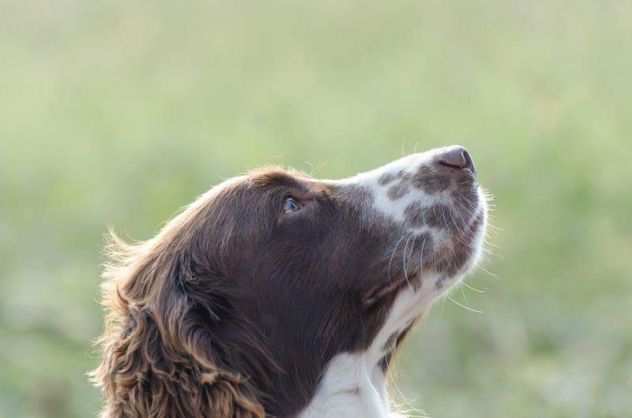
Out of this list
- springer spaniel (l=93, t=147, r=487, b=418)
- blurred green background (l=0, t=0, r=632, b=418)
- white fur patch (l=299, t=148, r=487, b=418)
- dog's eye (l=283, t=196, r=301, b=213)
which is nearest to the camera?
springer spaniel (l=93, t=147, r=487, b=418)

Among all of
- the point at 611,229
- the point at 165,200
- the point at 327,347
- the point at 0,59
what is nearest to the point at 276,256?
the point at 327,347

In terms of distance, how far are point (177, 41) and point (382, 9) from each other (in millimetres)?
2540

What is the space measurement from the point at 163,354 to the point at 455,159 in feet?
4.13

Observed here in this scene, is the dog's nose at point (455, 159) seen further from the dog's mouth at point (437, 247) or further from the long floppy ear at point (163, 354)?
the long floppy ear at point (163, 354)

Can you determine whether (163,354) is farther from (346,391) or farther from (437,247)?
(437,247)

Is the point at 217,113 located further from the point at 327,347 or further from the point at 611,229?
the point at 327,347

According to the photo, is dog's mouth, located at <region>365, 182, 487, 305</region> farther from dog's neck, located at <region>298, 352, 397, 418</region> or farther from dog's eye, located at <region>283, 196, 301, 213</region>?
dog's eye, located at <region>283, 196, 301, 213</region>

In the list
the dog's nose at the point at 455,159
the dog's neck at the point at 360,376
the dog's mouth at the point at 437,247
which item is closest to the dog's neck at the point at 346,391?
the dog's neck at the point at 360,376

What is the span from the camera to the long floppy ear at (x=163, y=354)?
4410 millimetres

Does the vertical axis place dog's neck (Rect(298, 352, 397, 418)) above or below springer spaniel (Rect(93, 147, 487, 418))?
below

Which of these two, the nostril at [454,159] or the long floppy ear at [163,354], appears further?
the nostril at [454,159]

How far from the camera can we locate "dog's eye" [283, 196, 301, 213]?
4858mm

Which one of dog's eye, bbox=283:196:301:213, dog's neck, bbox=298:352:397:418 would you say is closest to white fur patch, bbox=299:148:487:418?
dog's neck, bbox=298:352:397:418

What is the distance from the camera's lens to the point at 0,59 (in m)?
15.1
